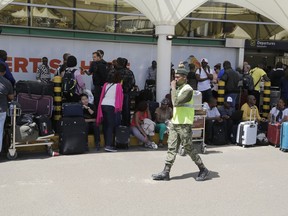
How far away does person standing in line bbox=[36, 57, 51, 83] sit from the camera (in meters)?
11.7

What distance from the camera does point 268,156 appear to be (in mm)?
8742

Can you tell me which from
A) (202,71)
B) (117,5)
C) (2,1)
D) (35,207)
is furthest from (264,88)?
(35,207)

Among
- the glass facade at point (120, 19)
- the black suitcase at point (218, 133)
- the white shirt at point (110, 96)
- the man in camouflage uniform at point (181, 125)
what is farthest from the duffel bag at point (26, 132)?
the glass facade at point (120, 19)

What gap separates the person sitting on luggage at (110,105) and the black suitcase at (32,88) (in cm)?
115

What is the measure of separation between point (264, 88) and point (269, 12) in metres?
2.24

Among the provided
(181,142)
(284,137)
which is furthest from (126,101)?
(284,137)

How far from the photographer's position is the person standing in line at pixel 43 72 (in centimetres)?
1173

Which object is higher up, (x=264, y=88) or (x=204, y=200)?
(x=264, y=88)

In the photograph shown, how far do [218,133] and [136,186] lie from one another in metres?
3.95

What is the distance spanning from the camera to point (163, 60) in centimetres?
1032

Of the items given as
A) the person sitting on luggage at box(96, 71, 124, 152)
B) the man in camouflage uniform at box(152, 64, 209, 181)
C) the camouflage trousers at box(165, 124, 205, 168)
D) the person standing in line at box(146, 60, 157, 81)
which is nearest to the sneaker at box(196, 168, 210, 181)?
the man in camouflage uniform at box(152, 64, 209, 181)

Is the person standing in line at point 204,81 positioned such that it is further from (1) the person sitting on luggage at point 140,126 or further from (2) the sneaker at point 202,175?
(2) the sneaker at point 202,175

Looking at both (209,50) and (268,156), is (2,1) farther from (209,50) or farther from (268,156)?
(209,50)

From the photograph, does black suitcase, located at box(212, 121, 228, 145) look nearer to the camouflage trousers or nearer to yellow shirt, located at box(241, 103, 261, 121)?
yellow shirt, located at box(241, 103, 261, 121)
